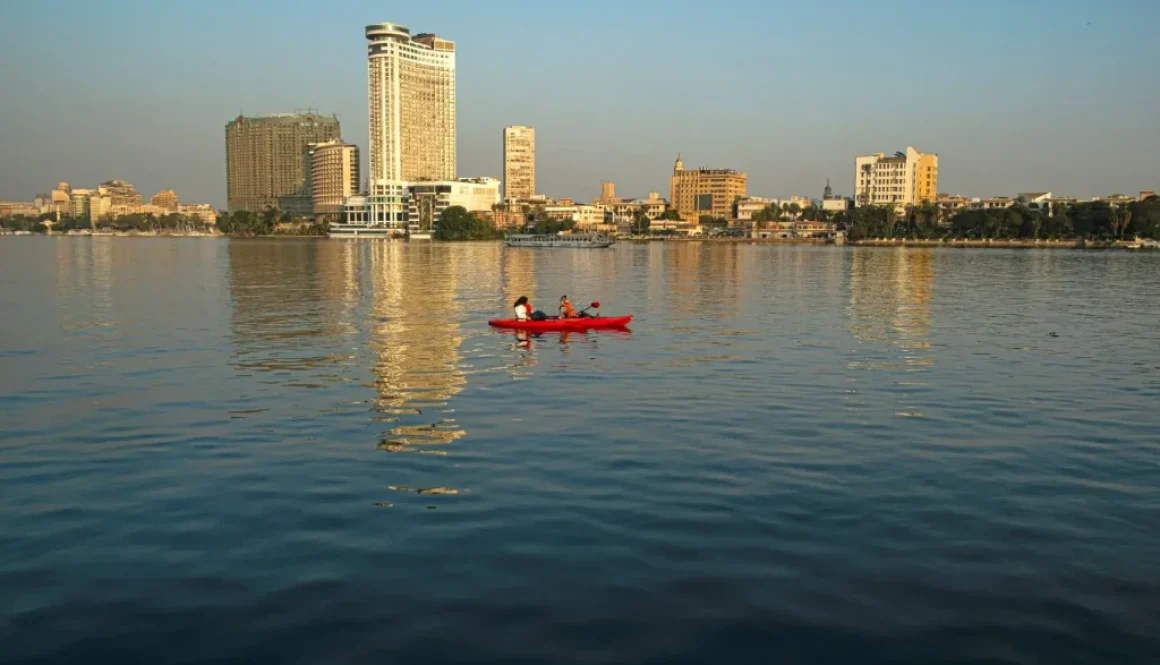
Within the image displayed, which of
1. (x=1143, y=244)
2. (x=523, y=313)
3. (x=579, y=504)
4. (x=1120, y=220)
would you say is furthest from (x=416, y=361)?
(x=1120, y=220)

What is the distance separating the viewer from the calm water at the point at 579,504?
322 inches

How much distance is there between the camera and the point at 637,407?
17.9 metres

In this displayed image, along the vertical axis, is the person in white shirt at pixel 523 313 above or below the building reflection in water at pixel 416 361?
above

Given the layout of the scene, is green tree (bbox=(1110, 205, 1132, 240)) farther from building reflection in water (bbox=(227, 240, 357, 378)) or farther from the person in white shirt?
the person in white shirt

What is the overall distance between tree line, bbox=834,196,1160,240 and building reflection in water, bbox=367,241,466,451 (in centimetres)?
14526

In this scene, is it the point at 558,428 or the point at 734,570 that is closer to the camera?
the point at 734,570

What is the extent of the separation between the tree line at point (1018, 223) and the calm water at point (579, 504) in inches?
5959

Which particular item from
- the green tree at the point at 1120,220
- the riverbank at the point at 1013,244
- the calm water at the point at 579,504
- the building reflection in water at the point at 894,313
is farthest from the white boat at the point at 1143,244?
the calm water at the point at 579,504

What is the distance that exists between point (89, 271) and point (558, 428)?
65.1 metres

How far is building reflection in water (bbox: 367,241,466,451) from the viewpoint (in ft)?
52.1

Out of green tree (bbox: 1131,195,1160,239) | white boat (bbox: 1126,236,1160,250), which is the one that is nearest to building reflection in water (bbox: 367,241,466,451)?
white boat (bbox: 1126,236,1160,250)

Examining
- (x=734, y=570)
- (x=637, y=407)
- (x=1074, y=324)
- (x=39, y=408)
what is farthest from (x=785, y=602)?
(x=1074, y=324)

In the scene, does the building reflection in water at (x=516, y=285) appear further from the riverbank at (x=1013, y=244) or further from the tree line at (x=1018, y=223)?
the tree line at (x=1018, y=223)

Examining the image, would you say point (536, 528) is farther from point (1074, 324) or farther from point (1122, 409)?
point (1074, 324)
